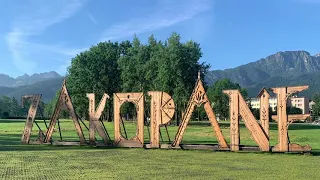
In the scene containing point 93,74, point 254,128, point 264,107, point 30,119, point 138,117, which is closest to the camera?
point 254,128

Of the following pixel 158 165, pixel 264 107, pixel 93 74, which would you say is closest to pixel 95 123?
pixel 158 165

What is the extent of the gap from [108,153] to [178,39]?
38.2 m

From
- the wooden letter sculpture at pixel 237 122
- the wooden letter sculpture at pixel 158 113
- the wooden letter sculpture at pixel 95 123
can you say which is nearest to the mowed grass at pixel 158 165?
the wooden letter sculpture at pixel 237 122

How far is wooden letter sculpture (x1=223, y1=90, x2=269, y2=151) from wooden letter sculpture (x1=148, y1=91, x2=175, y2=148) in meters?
3.25

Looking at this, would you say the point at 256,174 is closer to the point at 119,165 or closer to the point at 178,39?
the point at 119,165

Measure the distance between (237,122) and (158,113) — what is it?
13.6 feet

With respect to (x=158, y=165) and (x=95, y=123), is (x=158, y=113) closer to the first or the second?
(x=95, y=123)

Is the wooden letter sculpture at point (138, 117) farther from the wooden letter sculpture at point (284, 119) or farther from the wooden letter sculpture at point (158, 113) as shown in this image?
the wooden letter sculpture at point (284, 119)

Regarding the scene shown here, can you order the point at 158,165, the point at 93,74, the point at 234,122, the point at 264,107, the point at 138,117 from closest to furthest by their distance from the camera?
the point at 158,165 < the point at 234,122 < the point at 264,107 < the point at 138,117 < the point at 93,74

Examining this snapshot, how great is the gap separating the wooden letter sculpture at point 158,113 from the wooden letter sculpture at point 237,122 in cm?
325

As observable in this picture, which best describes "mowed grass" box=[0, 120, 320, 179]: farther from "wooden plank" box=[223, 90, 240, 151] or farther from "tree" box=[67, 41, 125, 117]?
"tree" box=[67, 41, 125, 117]

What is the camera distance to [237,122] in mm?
18734

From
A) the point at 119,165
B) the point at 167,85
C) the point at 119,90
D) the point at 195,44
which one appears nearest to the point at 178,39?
the point at 195,44

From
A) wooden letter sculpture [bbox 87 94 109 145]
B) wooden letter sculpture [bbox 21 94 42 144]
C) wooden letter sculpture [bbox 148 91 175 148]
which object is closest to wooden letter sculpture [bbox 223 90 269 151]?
wooden letter sculpture [bbox 148 91 175 148]
